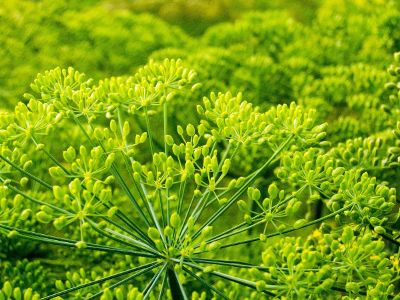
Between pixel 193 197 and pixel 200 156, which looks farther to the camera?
pixel 200 156

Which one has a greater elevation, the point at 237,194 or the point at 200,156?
the point at 237,194

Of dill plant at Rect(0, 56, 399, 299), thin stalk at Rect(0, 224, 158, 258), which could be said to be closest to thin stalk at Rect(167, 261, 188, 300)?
dill plant at Rect(0, 56, 399, 299)

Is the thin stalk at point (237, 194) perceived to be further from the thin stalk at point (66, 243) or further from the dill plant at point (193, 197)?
the thin stalk at point (66, 243)

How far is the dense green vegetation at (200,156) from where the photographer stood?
2660 mm

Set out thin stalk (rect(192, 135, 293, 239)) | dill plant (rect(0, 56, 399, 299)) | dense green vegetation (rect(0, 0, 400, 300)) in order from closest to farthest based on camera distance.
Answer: dill plant (rect(0, 56, 399, 299)), dense green vegetation (rect(0, 0, 400, 300)), thin stalk (rect(192, 135, 293, 239))

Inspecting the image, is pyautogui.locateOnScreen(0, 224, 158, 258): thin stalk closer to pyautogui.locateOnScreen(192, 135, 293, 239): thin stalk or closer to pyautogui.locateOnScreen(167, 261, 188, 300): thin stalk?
pyautogui.locateOnScreen(167, 261, 188, 300): thin stalk

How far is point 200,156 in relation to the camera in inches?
252

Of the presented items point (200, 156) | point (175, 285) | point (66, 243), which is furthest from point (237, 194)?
point (200, 156)

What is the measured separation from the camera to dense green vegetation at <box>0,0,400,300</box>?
2.66 metres

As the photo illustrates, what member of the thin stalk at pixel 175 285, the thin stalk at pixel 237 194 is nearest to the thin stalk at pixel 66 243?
the thin stalk at pixel 175 285

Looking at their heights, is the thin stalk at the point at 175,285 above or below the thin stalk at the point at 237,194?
below

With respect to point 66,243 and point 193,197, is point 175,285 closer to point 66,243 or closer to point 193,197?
point 193,197

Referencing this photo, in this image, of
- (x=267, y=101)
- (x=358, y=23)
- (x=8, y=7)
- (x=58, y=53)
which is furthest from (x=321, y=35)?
(x=8, y=7)

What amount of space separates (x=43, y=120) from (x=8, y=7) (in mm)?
5473
